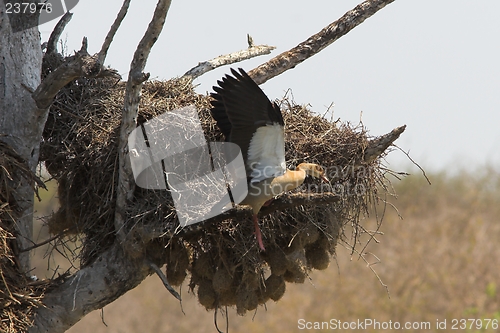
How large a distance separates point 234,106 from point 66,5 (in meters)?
2.05

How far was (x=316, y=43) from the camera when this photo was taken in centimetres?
631

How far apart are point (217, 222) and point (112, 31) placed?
164 cm

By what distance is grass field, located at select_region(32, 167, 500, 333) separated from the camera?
12.7 m

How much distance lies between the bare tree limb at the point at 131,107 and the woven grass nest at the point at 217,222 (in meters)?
0.10

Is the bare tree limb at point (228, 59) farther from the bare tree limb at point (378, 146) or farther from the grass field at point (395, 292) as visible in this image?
the grass field at point (395, 292)

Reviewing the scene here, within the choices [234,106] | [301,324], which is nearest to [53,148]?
[234,106]

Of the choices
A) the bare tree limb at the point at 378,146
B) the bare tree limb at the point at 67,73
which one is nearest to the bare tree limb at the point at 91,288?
the bare tree limb at the point at 67,73

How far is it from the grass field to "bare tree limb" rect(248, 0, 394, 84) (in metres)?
6.79

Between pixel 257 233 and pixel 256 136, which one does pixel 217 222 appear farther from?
pixel 256 136

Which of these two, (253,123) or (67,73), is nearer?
(67,73)

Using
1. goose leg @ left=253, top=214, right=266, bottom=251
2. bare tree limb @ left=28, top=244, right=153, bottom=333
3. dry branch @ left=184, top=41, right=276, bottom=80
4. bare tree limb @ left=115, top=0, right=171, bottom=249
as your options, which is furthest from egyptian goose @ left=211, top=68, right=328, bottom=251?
dry branch @ left=184, top=41, right=276, bottom=80

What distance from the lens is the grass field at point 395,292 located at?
12.7 m

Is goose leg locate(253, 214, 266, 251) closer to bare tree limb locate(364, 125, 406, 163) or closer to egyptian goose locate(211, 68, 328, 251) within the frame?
egyptian goose locate(211, 68, 328, 251)

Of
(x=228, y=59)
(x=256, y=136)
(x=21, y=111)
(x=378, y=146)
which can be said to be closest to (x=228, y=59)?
(x=228, y=59)
